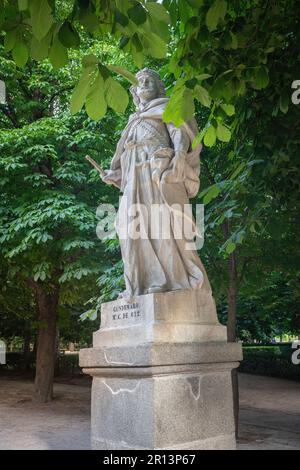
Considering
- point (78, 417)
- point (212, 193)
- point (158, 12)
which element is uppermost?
point (158, 12)

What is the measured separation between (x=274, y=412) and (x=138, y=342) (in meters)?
12.0

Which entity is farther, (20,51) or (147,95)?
(147,95)

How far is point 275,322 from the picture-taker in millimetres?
26672

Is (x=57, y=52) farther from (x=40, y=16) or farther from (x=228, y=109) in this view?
(x=228, y=109)

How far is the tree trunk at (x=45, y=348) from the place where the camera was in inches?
633

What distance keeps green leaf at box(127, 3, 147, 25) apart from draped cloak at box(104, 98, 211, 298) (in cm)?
245

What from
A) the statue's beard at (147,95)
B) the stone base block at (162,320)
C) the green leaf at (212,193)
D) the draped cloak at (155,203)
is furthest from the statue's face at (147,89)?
the stone base block at (162,320)

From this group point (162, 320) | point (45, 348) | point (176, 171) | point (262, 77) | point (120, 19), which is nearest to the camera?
point (120, 19)

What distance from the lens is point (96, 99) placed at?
9.57 feet

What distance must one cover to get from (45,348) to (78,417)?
3.10 m

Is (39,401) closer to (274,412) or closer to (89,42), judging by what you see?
(274,412)

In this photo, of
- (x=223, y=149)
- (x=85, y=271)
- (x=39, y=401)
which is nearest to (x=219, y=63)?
(x=223, y=149)

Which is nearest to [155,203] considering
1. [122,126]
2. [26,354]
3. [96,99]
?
[96,99]

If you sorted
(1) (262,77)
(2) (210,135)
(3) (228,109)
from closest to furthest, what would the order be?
1. (1) (262,77)
2. (3) (228,109)
3. (2) (210,135)
